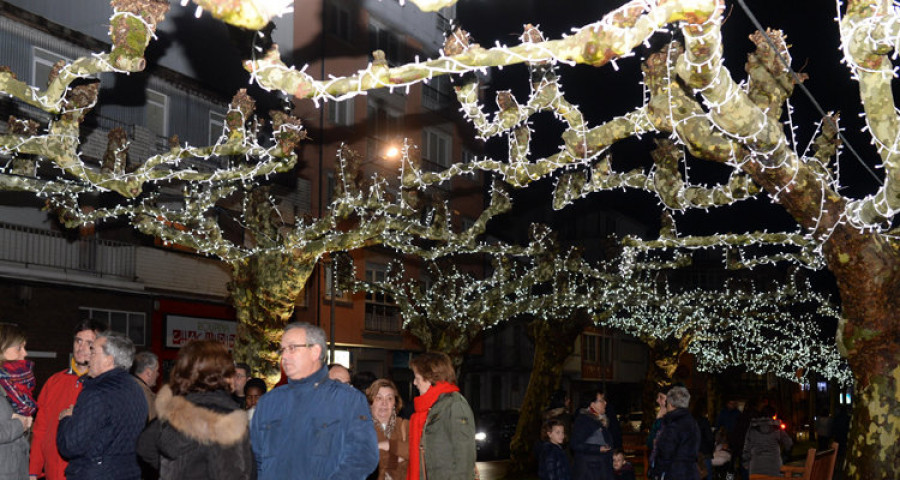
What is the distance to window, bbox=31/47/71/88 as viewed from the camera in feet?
70.2

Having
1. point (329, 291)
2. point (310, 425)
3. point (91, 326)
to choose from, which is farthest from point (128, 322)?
point (310, 425)

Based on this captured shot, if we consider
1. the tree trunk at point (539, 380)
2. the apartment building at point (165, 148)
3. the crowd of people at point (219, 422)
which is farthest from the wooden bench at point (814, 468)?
the apartment building at point (165, 148)

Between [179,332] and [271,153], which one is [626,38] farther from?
[179,332]

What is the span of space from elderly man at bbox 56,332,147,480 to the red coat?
1.20m

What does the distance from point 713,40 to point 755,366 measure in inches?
2079

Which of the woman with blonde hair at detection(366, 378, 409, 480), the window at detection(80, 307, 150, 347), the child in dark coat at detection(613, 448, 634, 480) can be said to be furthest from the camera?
the window at detection(80, 307, 150, 347)

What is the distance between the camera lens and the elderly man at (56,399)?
299 inches

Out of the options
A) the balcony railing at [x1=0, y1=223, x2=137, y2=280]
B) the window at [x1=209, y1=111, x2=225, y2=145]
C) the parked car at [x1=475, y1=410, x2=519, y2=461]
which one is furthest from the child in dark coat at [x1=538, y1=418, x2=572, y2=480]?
the window at [x1=209, y1=111, x2=225, y2=145]

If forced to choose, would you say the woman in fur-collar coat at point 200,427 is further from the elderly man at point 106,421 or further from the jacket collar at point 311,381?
the elderly man at point 106,421

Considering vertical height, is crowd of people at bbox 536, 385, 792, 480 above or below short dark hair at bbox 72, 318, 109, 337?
below

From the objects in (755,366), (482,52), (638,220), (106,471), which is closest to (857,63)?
(482,52)

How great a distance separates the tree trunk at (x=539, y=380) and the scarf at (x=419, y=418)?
45.4 feet

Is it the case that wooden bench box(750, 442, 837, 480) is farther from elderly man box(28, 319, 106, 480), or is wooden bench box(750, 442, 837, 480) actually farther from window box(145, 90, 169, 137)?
window box(145, 90, 169, 137)

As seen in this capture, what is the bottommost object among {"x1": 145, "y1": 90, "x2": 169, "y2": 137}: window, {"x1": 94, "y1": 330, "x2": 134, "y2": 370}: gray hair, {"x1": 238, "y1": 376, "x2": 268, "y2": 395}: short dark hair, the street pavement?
the street pavement
